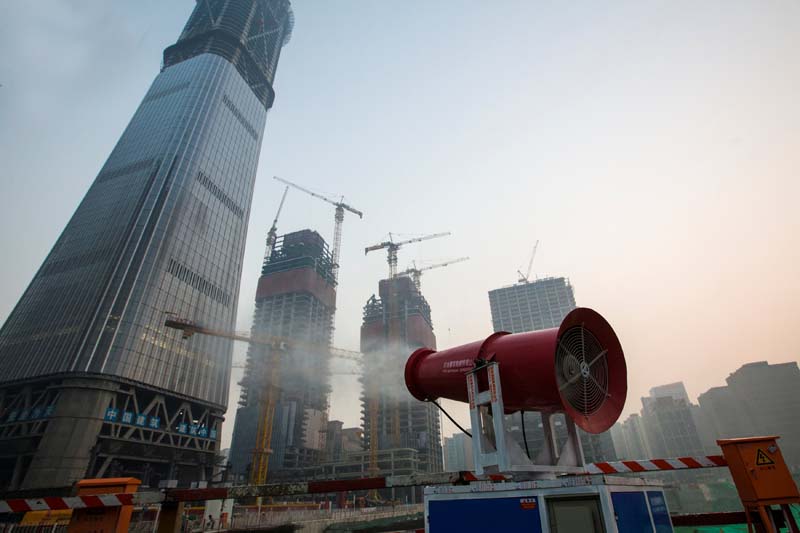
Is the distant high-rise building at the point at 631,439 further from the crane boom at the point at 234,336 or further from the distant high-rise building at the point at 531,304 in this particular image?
the crane boom at the point at 234,336

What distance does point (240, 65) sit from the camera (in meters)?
108

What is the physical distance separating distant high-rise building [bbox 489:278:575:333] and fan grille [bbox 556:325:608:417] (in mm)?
159517

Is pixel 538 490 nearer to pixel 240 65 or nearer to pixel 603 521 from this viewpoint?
pixel 603 521

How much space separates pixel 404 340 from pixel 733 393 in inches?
4003

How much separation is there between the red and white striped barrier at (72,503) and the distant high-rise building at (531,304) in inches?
6427

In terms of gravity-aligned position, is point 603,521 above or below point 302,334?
below

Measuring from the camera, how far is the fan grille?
6219 mm

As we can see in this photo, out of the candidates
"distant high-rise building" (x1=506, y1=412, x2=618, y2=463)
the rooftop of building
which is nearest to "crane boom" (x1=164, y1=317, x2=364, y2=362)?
"distant high-rise building" (x1=506, y1=412, x2=618, y2=463)

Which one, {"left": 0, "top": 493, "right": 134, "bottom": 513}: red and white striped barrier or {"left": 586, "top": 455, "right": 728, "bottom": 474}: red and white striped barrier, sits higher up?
{"left": 586, "top": 455, "right": 728, "bottom": 474}: red and white striped barrier

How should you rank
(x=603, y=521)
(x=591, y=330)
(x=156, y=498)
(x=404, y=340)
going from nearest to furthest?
(x=603, y=521) → (x=156, y=498) → (x=591, y=330) → (x=404, y=340)

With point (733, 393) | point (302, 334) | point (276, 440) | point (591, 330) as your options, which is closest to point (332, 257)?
point (302, 334)

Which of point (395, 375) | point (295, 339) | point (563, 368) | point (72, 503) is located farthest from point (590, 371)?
point (295, 339)

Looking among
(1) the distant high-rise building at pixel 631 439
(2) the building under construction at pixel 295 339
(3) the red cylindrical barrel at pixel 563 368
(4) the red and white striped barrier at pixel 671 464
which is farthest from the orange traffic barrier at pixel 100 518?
(1) the distant high-rise building at pixel 631 439

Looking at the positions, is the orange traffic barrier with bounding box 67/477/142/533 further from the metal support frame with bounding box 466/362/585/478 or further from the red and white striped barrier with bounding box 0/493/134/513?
the metal support frame with bounding box 466/362/585/478
